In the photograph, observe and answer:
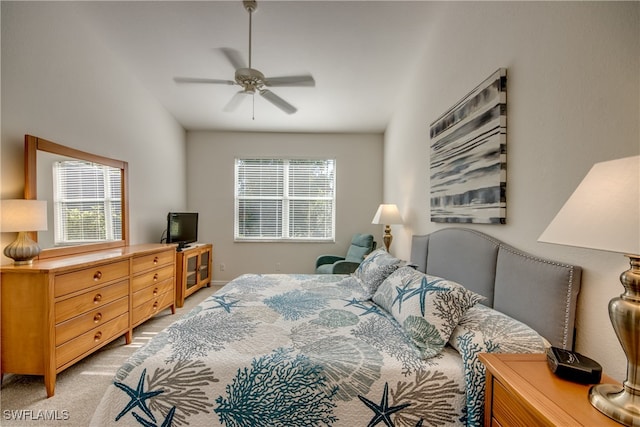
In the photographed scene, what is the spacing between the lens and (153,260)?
117 inches

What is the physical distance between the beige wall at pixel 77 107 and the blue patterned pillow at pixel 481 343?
3.07 m

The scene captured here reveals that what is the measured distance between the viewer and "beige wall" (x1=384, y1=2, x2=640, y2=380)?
3.16 ft

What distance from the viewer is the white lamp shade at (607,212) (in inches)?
24.0

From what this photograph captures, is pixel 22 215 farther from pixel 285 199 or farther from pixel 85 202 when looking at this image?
pixel 285 199

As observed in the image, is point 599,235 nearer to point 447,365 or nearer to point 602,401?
point 602,401

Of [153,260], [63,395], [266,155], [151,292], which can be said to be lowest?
[63,395]

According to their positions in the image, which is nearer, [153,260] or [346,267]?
[153,260]

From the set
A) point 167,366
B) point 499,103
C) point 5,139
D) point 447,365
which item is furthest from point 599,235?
point 5,139

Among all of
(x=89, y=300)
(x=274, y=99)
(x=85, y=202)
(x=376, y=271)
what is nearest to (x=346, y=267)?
(x=376, y=271)

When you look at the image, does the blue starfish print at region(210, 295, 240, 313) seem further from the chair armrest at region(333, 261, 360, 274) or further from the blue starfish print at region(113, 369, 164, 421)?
the chair armrest at region(333, 261, 360, 274)

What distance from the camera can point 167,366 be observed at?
1146 mm

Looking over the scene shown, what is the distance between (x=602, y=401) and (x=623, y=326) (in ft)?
0.75

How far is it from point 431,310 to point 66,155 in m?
3.19

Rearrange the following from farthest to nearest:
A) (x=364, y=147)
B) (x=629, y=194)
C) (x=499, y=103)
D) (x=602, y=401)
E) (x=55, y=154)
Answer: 1. (x=364, y=147)
2. (x=55, y=154)
3. (x=499, y=103)
4. (x=602, y=401)
5. (x=629, y=194)
